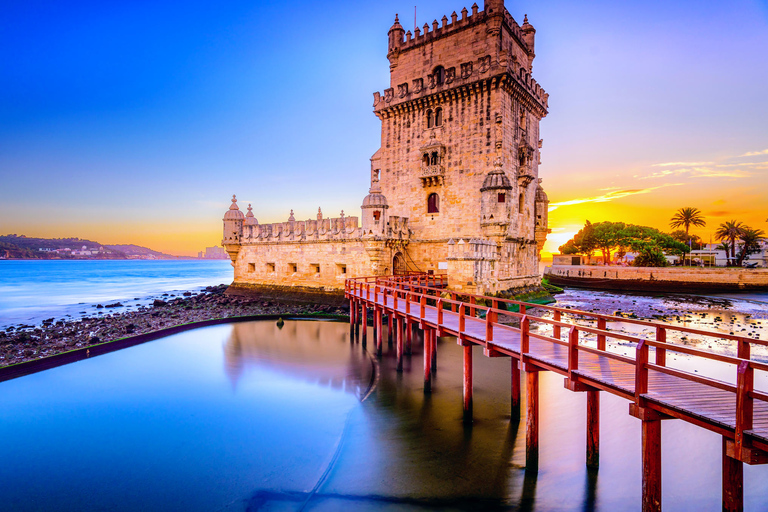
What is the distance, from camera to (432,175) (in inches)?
867

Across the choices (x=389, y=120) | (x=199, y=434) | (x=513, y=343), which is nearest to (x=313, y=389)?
(x=199, y=434)

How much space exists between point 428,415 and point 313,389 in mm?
3866

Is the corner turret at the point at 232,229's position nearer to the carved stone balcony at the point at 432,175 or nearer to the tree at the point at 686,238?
the carved stone balcony at the point at 432,175

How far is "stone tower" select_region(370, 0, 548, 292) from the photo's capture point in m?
19.9

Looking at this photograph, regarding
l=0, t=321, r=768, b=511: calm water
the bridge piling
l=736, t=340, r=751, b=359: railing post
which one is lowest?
l=0, t=321, r=768, b=511: calm water

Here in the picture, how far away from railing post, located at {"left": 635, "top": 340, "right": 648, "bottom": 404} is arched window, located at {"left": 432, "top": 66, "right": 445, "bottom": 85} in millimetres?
20394

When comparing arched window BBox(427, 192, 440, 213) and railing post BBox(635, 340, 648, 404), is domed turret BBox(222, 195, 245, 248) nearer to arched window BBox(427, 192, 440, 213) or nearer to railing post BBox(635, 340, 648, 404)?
arched window BBox(427, 192, 440, 213)

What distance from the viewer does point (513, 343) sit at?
813 centimetres

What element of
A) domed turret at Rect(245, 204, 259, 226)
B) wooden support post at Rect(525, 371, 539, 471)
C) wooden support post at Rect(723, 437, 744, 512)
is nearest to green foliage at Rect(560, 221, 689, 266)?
domed turret at Rect(245, 204, 259, 226)

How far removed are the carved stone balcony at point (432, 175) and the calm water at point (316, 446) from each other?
11785 millimetres

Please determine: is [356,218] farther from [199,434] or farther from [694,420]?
[694,420]

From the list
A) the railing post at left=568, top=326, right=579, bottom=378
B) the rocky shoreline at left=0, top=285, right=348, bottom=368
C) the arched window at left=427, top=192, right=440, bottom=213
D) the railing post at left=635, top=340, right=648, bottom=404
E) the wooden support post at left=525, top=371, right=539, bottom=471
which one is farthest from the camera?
the arched window at left=427, top=192, right=440, bottom=213

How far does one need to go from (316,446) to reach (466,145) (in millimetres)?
17575

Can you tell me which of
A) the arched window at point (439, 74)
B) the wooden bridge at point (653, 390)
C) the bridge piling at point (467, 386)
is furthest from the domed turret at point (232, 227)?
the bridge piling at point (467, 386)
